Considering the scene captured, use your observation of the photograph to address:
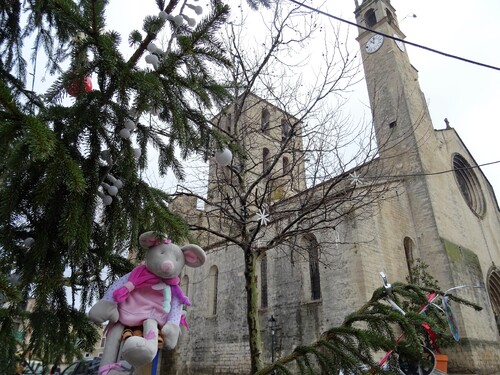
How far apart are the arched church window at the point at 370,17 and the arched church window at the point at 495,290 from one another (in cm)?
1629

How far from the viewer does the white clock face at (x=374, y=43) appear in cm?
2091

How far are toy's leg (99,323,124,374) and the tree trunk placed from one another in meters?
3.44

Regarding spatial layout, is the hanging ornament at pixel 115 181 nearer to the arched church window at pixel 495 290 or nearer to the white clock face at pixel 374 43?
the arched church window at pixel 495 290

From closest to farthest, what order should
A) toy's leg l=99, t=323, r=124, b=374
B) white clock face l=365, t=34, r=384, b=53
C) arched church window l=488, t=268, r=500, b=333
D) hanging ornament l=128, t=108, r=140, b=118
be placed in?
toy's leg l=99, t=323, r=124, b=374
hanging ornament l=128, t=108, r=140, b=118
arched church window l=488, t=268, r=500, b=333
white clock face l=365, t=34, r=384, b=53

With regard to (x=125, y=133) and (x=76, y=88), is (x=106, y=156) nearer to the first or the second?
(x=125, y=133)

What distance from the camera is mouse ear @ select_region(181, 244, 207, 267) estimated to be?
2.38 m

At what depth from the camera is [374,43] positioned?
21.3 meters

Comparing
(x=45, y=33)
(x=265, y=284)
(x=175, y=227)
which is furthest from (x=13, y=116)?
(x=265, y=284)

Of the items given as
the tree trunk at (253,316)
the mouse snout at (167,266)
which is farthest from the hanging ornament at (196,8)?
the tree trunk at (253,316)

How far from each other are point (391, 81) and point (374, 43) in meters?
3.34

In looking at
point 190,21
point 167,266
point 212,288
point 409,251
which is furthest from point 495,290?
point 190,21

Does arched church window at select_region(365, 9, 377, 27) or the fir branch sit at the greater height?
arched church window at select_region(365, 9, 377, 27)

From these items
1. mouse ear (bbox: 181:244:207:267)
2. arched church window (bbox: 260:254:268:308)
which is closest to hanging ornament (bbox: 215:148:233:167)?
mouse ear (bbox: 181:244:207:267)

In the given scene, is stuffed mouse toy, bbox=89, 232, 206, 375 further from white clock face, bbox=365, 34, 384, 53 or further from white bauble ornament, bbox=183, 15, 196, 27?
white clock face, bbox=365, 34, 384, 53
